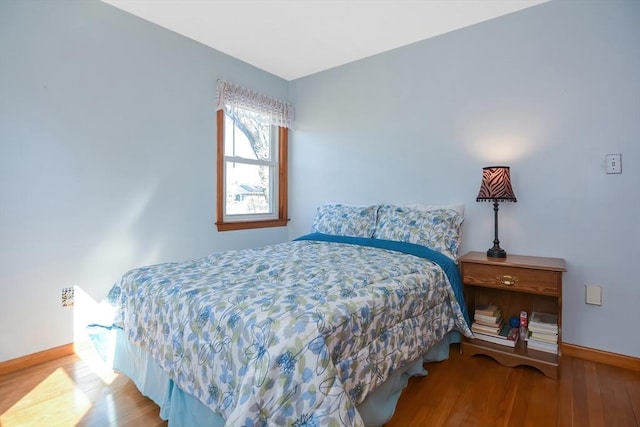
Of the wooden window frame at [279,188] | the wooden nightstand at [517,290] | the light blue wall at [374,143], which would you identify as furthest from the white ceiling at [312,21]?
the wooden nightstand at [517,290]

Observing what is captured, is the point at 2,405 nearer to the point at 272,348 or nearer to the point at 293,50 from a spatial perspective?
the point at 272,348

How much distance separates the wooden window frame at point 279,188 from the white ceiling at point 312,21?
0.69m

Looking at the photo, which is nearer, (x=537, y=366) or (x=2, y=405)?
(x=2, y=405)

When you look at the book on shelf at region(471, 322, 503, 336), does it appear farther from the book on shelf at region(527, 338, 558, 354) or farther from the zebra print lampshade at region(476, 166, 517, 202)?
the zebra print lampshade at region(476, 166, 517, 202)

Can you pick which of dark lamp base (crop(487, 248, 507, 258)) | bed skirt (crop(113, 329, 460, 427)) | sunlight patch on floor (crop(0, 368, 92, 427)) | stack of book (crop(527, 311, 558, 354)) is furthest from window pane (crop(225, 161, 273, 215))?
stack of book (crop(527, 311, 558, 354))

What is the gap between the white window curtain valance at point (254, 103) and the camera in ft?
9.80

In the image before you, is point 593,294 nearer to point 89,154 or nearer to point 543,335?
point 543,335

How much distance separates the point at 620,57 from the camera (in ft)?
6.53

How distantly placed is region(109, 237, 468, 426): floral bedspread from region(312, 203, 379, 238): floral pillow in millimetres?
656

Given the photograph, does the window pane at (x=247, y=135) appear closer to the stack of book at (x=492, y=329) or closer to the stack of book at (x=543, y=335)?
the stack of book at (x=492, y=329)

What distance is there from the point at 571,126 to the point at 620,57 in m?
0.45

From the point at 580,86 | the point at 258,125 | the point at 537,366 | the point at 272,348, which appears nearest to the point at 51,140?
the point at 258,125

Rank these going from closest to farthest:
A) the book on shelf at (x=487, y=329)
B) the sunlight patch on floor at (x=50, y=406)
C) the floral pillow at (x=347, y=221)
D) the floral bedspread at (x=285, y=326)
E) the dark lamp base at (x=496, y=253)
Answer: the floral bedspread at (x=285, y=326), the sunlight patch on floor at (x=50, y=406), the book on shelf at (x=487, y=329), the dark lamp base at (x=496, y=253), the floral pillow at (x=347, y=221)

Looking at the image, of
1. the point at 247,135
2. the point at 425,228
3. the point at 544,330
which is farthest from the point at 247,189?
the point at 544,330
